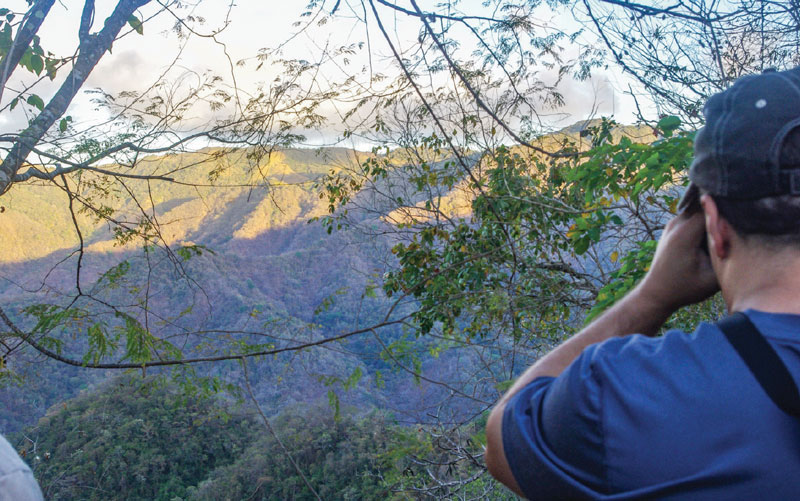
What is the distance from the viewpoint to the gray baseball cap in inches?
27.2

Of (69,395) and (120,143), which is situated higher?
(120,143)

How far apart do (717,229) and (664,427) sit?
0.30 m

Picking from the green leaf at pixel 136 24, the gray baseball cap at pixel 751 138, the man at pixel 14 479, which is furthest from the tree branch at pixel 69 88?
the gray baseball cap at pixel 751 138

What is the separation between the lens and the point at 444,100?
215 inches

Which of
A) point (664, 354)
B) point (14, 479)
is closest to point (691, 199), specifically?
point (664, 354)

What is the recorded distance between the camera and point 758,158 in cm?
70

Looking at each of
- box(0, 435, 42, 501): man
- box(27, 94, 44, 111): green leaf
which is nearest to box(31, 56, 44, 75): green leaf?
box(27, 94, 44, 111): green leaf

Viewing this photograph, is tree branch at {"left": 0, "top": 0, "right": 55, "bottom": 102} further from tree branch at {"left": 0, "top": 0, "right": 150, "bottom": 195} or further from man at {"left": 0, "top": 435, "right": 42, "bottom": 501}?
man at {"left": 0, "top": 435, "right": 42, "bottom": 501}

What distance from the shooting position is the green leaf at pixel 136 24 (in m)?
2.67

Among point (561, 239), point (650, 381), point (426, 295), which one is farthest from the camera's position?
point (426, 295)

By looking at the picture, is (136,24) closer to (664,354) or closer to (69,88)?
(69,88)

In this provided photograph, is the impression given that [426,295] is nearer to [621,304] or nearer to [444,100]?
[444,100]

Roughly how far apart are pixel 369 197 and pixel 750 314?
6026 millimetres

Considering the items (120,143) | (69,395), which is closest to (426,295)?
(120,143)
